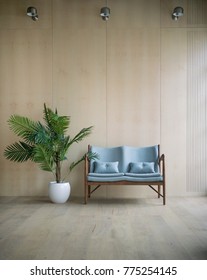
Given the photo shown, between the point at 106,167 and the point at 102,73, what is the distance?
1722 millimetres

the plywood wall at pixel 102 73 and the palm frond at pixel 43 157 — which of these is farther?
the plywood wall at pixel 102 73

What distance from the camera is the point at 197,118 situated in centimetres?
602

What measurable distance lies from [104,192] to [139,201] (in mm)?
705

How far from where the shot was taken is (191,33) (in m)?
6.04

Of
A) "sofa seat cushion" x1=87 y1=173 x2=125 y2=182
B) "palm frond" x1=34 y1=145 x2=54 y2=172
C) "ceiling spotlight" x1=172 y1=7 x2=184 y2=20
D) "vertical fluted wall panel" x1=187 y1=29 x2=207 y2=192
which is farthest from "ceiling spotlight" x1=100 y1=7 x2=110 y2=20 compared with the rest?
"sofa seat cushion" x1=87 y1=173 x2=125 y2=182

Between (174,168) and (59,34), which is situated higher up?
(59,34)

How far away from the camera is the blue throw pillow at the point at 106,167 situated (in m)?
5.48

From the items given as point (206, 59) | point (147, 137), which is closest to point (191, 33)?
point (206, 59)

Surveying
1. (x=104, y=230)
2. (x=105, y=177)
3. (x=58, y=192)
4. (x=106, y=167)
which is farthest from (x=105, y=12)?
(x=104, y=230)

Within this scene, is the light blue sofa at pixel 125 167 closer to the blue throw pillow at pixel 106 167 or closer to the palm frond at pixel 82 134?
the blue throw pillow at pixel 106 167

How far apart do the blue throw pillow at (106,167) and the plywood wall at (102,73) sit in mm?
581

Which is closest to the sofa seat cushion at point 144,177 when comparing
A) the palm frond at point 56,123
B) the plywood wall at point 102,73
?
the plywood wall at point 102,73
